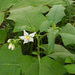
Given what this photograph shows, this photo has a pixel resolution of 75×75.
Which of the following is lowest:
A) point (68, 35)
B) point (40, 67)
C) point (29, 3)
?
point (40, 67)

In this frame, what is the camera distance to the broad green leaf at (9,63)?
0.64m

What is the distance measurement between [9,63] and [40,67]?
24 centimetres

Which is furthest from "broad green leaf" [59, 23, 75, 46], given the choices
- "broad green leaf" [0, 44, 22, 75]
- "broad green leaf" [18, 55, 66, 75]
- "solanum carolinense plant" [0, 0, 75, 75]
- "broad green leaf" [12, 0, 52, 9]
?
"broad green leaf" [12, 0, 52, 9]

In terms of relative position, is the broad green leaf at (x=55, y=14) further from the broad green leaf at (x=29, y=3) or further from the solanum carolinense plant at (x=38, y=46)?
the broad green leaf at (x=29, y=3)

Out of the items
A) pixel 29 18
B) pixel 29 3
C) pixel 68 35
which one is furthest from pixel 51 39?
pixel 29 3

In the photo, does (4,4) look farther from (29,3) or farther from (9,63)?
(9,63)

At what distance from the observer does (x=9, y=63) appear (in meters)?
0.68

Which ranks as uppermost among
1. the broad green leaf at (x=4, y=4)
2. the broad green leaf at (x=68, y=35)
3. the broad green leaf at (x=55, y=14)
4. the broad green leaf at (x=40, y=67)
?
the broad green leaf at (x=4, y=4)

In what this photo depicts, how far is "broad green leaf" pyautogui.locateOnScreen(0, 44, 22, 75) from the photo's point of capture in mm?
642

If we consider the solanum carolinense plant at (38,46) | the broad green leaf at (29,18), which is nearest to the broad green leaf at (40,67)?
the solanum carolinense plant at (38,46)

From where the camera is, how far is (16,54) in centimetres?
74

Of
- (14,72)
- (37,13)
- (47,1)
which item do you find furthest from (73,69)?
(47,1)

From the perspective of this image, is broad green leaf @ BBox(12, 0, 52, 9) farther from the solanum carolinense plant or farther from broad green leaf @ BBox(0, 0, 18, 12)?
the solanum carolinense plant

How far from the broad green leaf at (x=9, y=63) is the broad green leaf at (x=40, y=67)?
0.10 metres
